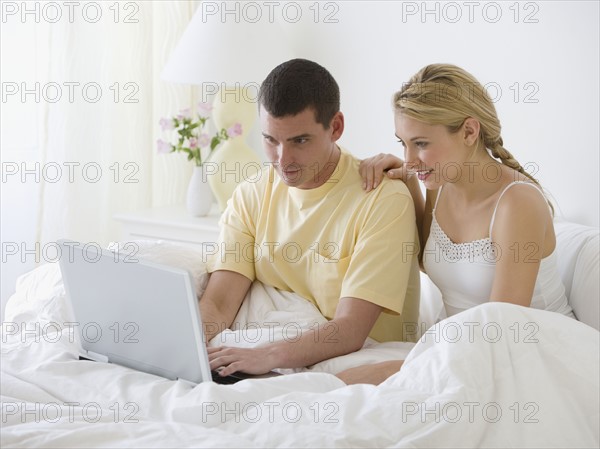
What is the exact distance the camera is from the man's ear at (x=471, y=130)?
5.68 feet

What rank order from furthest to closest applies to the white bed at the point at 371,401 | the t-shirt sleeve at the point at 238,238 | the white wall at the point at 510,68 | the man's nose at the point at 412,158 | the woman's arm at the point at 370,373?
the white wall at the point at 510,68 → the t-shirt sleeve at the point at 238,238 → the man's nose at the point at 412,158 → the woman's arm at the point at 370,373 → the white bed at the point at 371,401

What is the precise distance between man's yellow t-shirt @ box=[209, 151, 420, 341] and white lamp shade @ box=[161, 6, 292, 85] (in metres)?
0.82

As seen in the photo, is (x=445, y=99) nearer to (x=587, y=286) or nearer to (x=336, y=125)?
(x=336, y=125)

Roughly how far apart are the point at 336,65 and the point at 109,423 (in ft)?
6.23

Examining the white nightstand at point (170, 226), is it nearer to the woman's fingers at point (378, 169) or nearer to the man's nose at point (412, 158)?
the woman's fingers at point (378, 169)

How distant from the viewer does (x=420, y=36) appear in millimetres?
2623

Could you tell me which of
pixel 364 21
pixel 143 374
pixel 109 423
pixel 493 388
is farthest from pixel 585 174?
pixel 109 423

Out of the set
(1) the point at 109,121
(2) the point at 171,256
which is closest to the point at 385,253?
(2) the point at 171,256

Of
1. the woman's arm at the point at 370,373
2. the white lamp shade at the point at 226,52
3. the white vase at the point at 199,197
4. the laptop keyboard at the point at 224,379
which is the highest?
the white lamp shade at the point at 226,52

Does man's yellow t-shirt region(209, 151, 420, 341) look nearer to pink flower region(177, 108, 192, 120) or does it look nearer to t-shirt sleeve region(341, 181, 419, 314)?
t-shirt sleeve region(341, 181, 419, 314)

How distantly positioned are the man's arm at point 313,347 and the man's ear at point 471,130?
0.39m

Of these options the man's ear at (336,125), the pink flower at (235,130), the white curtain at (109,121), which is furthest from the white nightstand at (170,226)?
the man's ear at (336,125)

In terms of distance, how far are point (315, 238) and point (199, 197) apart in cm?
106

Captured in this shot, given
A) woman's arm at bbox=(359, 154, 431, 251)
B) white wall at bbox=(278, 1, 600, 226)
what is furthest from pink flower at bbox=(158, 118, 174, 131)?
woman's arm at bbox=(359, 154, 431, 251)
